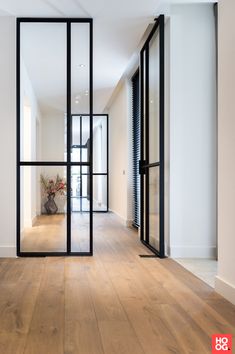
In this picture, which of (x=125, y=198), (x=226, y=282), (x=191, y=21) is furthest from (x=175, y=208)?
(x=125, y=198)

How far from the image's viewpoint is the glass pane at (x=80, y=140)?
176 inches

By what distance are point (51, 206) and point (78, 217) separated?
299 millimetres

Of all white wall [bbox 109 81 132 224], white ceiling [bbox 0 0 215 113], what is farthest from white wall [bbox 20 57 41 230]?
white wall [bbox 109 81 132 224]

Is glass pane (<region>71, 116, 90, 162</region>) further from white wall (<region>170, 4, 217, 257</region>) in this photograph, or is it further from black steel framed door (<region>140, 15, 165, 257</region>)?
white wall (<region>170, 4, 217, 257</region>)

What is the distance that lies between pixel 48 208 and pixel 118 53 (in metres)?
2.11

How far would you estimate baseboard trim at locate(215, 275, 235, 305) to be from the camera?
2658 mm

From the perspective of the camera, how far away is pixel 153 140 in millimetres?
4699

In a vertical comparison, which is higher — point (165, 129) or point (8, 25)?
point (8, 25)

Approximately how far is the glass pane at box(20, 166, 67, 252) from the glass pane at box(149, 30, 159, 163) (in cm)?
99

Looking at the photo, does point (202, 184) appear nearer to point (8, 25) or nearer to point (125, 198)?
point (8, 25)

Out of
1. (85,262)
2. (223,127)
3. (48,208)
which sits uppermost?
(223,127)

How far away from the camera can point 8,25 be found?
4.28 m

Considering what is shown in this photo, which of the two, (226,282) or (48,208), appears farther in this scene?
(48,208)

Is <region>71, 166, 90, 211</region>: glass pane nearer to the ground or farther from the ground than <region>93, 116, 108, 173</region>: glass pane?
nearer to the ground
